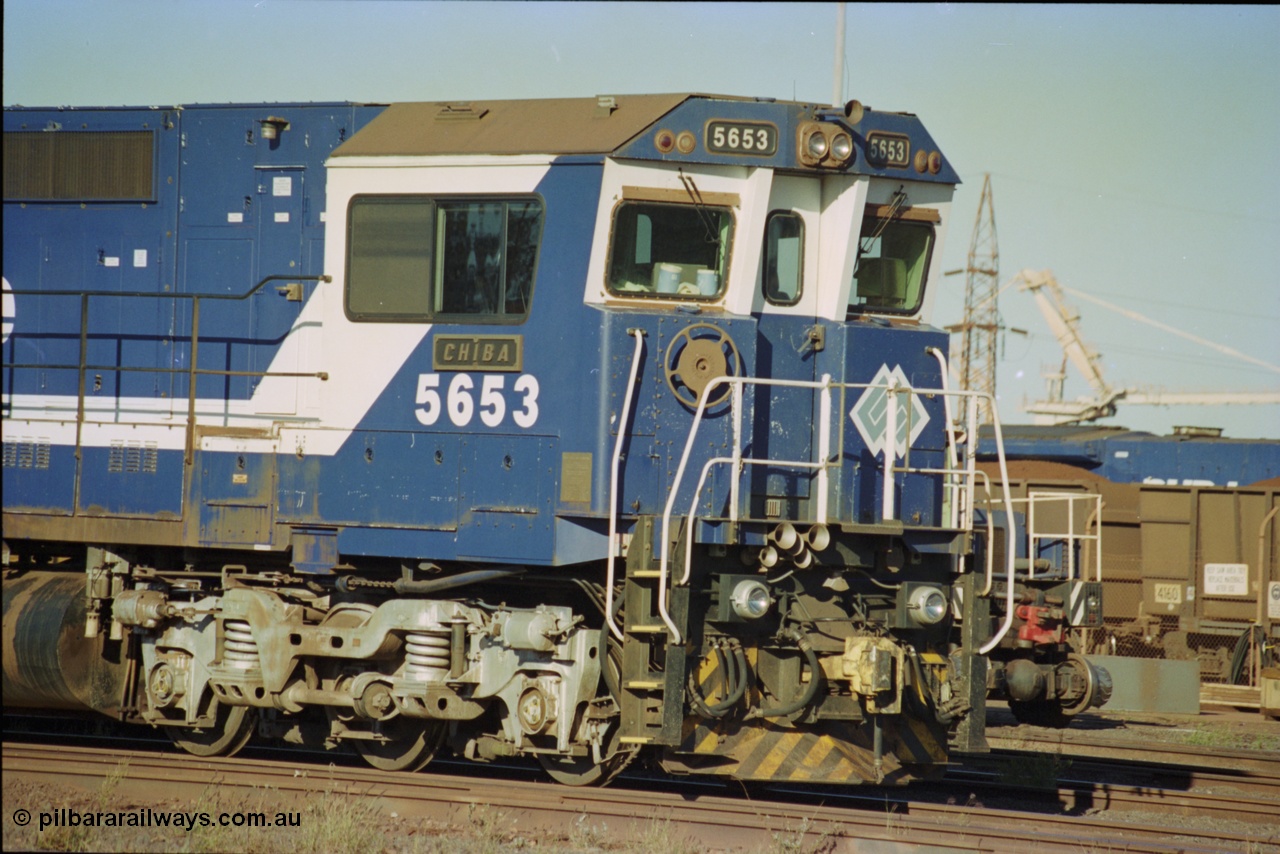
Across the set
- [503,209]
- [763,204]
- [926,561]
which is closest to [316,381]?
[503,209]

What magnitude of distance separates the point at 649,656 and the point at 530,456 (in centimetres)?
156

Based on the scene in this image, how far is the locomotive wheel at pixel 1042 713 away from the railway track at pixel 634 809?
1208 mm

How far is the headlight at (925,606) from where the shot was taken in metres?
8.18


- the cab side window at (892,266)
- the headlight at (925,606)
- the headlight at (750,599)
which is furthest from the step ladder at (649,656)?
the cab side window at (892,266)

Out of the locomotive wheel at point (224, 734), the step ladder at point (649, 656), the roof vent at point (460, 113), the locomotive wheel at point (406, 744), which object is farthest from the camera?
the locomotive wheel at point (224, 734)

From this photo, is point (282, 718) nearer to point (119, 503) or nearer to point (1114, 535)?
point (119, 503)

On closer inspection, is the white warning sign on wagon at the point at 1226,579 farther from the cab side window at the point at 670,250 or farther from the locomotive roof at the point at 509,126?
the locomotive roof at the point at 509,126

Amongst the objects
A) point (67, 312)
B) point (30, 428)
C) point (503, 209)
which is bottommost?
point (30, 428)

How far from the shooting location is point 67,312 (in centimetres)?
991

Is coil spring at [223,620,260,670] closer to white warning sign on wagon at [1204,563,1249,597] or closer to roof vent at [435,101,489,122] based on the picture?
roof vent at [435,101,489,122]

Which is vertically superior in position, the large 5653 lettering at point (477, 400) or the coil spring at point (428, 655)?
the large 5653 lettering at point (477, 400)

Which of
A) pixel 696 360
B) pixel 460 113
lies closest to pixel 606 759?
pixel 696 360

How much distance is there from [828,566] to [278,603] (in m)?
3.96

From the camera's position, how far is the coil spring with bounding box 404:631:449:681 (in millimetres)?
8609
